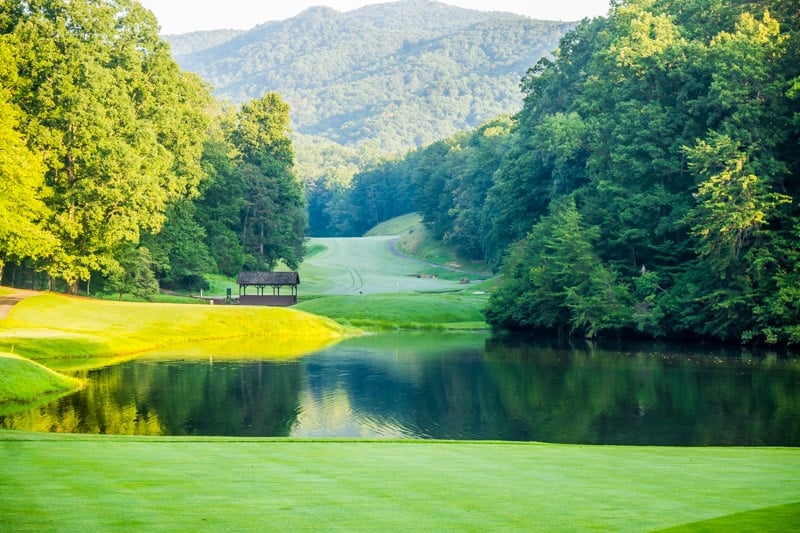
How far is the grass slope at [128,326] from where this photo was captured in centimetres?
4103

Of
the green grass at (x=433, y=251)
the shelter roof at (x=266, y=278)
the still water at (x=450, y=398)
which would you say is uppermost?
the green grass at (x=433, y=251)

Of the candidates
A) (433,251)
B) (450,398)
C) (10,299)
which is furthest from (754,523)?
(433,251)

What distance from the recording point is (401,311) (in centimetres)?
6588

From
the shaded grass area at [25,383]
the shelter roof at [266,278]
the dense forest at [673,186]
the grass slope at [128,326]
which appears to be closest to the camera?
the shaded grass area at [25,383]

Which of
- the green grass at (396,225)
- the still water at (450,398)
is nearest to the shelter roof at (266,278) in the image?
the still water at (450,398)

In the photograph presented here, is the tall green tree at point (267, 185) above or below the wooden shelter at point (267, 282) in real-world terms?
above

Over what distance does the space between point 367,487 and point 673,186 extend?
5190 centimetres

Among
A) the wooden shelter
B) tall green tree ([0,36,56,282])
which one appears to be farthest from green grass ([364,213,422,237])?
tall green tree ([0,36,56,282])

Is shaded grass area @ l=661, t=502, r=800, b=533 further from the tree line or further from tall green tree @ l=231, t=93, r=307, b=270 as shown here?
tall green tree @ l=231, t=93, r=307, b=270

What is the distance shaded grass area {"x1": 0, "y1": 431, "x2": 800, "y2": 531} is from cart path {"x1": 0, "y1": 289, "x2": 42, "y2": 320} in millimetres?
28792

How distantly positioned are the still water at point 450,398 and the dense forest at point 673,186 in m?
5.91

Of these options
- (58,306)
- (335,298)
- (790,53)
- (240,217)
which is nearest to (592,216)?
(790,53)

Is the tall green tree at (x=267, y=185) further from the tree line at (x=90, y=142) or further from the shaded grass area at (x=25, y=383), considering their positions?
the shaded grass area at (x=25, y=383)

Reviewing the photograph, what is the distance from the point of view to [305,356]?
43719 millimetres
